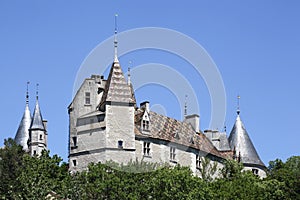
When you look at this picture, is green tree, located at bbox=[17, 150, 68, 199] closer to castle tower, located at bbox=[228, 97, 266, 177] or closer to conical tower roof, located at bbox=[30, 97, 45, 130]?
conical tower roof, located at bbox=[30, 97, 45, 130]

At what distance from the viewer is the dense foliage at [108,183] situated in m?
61.7

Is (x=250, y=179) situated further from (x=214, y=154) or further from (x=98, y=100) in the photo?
(x=98, y=100)

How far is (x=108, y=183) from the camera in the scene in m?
63.4

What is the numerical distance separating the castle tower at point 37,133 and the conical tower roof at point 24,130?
4280 mm

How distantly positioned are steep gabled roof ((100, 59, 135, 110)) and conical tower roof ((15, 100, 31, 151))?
→ 28822mm

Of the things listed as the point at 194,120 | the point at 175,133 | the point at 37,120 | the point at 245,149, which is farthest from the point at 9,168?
the point at 245,149

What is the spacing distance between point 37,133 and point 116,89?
24640 mm

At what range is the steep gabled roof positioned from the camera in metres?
73.8

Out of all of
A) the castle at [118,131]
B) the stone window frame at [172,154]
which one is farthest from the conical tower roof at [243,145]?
the stone window frame at [172,154]

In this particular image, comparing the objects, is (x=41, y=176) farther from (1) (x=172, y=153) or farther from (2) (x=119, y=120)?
(1) (x=172, y=153)

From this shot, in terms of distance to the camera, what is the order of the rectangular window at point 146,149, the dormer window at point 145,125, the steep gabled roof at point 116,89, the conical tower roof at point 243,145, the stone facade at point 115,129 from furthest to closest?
1. the conical tower roof at point 243,145
2. the dormer window at point 145,125
3. the rectangular window at point 146,149
4. the steep gabled roof at point 116,89
5. the stone facade at point 115,129

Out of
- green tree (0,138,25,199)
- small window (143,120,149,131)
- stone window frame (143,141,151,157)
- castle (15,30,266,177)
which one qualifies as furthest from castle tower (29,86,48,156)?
stone window frame (143,141,151,157)

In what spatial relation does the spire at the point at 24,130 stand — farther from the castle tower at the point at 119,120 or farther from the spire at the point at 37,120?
the castle tower at the point at 119,120

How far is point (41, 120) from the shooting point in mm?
97625
